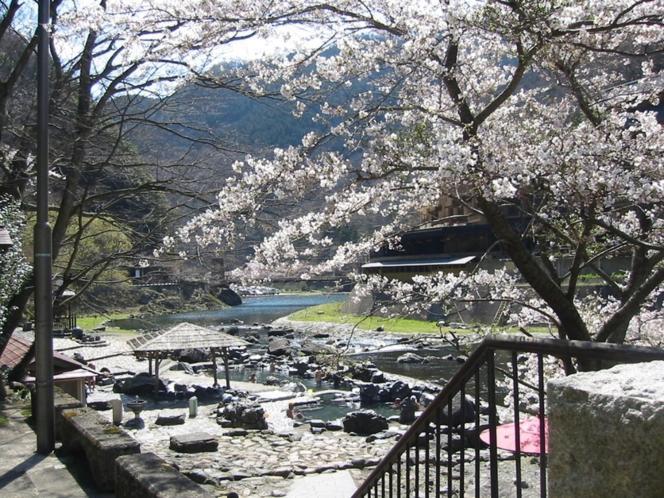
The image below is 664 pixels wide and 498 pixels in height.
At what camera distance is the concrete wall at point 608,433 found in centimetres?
174

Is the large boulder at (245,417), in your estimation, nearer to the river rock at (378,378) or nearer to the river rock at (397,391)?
the river rock at (397,391)

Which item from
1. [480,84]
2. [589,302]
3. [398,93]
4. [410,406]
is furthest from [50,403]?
[410,406]

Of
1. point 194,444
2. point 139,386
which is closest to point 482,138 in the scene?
point 194,444

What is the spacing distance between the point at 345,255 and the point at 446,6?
3455 millimetres

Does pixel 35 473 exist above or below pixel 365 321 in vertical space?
above

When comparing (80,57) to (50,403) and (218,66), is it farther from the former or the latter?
(50,403)

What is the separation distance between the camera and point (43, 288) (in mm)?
8070

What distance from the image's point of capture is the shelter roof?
22.6m

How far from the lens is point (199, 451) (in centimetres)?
1472

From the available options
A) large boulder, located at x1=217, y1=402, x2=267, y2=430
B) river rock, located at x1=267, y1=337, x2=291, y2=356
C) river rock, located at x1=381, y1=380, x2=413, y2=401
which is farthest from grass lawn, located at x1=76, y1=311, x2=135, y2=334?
large boulder, located at x1=217, y1=402, x2=267, y2=430

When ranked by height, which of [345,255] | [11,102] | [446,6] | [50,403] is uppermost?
[11,102]

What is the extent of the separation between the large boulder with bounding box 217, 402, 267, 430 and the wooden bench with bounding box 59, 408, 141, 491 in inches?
361

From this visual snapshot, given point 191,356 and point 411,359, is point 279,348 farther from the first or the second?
point 411,359

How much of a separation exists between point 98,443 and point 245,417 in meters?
10.8
